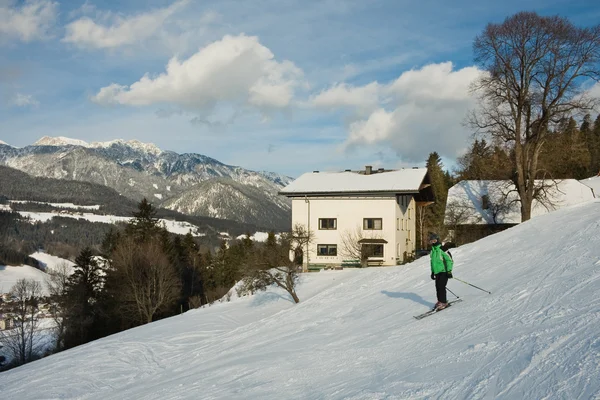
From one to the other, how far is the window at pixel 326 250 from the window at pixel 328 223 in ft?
4.92

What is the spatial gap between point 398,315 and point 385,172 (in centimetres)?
3332

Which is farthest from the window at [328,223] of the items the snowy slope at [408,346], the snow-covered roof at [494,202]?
the snowy slope at [408,346]

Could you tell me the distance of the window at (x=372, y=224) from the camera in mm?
41469

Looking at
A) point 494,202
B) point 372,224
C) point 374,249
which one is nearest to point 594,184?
point 494,202

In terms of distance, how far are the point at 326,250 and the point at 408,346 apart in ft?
106

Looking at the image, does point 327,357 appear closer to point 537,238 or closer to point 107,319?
point 537,238

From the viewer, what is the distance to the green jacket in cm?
1259

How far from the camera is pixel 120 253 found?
155ft

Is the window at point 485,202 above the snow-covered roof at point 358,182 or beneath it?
beneath

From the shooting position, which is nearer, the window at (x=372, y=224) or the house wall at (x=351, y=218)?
the house wall at (x=351, y=218)

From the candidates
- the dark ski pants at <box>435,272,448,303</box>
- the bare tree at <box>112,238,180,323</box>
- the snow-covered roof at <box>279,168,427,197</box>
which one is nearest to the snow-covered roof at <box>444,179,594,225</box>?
the snow-covered roof at <box>279,168,427,197</box>

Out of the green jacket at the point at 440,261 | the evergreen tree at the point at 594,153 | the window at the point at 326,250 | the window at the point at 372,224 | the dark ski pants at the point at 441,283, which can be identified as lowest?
the window at the point at 326,250

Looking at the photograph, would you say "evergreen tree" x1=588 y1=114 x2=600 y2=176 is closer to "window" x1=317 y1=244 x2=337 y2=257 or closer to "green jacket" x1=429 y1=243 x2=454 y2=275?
"window" x1=317 y1=244 x2=337 y2=257

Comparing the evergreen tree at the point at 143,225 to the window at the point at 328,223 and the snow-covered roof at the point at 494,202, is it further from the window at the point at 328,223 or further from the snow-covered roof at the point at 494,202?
the snow-covered roof at the point at 494,202
